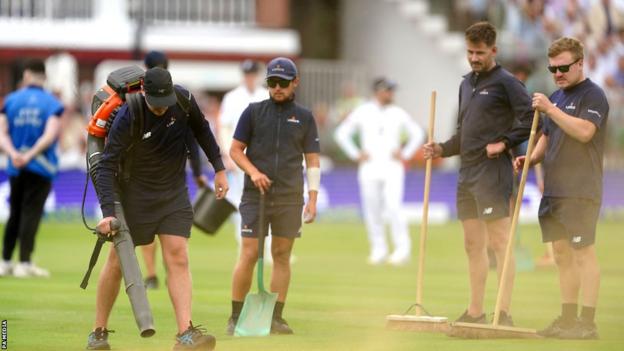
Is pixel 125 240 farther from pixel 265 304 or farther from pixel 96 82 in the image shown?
pixel 96 82

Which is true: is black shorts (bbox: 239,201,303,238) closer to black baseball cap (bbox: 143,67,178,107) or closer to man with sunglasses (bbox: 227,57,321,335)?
man with sunglasses (bbox: 227,57,321,335)

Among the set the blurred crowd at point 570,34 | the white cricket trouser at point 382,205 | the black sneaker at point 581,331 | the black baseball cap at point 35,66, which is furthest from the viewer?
the blurred crowd at point 570,34

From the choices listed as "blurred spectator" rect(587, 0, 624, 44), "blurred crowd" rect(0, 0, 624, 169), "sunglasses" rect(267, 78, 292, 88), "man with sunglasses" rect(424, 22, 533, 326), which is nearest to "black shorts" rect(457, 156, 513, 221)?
"man with sunglasses" rect(424, 22, 533, 326)

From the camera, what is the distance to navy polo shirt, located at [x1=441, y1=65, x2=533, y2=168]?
12719 mm

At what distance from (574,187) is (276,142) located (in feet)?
8.02

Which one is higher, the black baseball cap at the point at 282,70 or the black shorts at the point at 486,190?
the black baseball cap at the point at 282,70

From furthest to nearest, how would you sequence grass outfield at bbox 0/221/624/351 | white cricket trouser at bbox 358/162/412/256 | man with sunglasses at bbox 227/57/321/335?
white cricket trouser at bbox 358/162/412/256 < man with sunglasses at bbox 227/57/321/335 < grass outfield at bbox 0/221/624/351

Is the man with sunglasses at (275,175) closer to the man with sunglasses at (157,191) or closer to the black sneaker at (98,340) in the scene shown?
the man with sunglasses at (157,191)

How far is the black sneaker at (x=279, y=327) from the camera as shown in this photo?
12625mm

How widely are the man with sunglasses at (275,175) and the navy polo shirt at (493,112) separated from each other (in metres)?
1.31

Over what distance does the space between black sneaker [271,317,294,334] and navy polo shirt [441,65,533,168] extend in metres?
→ 1.99

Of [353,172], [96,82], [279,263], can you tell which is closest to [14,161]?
[279,263]

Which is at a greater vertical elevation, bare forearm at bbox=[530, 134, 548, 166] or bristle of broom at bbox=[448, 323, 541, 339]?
bare forearm at bbox=[530, 134, 548, 166]

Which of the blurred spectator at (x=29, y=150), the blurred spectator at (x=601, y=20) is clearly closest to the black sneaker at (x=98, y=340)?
the blurred spectator at (x=29, y=150)
